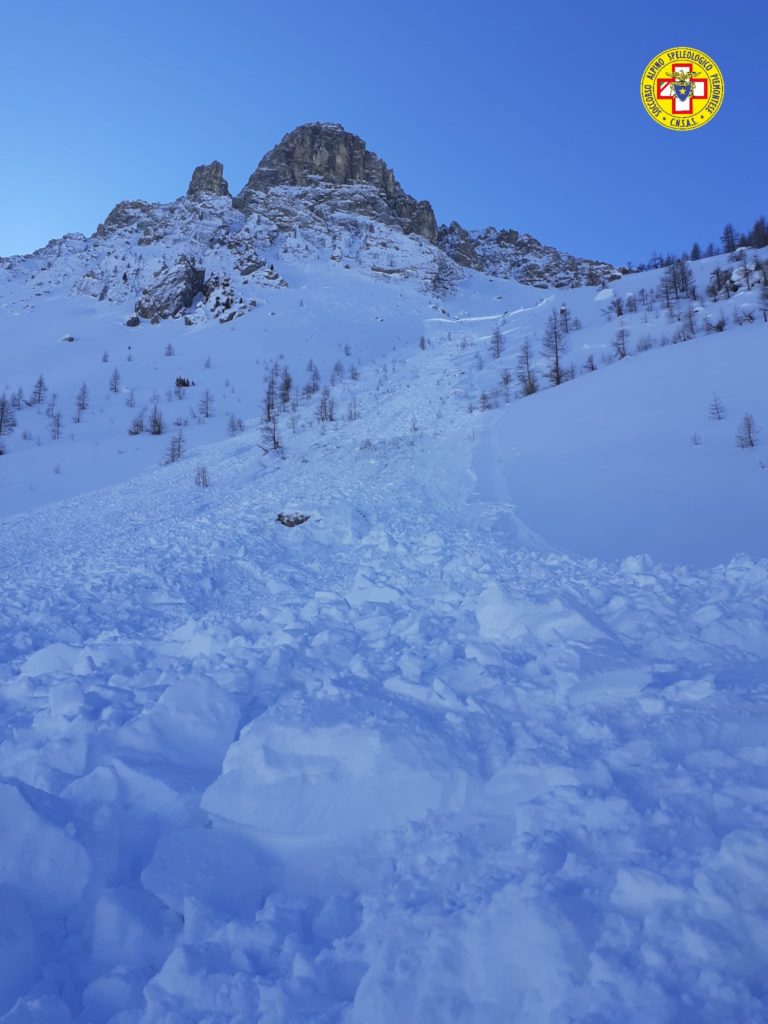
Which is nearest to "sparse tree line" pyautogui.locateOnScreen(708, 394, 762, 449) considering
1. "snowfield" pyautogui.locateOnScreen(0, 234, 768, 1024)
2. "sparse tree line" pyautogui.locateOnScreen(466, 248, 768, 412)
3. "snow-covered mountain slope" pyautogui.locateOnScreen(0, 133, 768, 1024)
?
"snow-covered mountain slope" pyautogui.locateOnScreen(0, 133, 768, 1024)

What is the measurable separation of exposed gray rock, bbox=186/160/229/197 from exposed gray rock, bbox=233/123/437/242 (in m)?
3.36

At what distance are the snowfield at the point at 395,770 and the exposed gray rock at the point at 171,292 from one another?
41474 mm

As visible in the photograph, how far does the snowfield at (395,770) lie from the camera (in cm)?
160

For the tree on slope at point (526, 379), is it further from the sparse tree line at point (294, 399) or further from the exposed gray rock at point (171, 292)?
the exposed gray rock at point (171, 292)

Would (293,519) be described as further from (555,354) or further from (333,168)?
(333,168)

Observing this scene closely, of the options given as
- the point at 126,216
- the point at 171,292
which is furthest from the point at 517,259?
the point at 171,292

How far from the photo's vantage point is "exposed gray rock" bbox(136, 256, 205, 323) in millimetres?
42281

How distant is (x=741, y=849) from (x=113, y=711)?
3.35m

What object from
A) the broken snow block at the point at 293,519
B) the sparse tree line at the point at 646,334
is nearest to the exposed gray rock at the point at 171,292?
the sparse tree line at the point at 646,334

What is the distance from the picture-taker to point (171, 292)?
4294cm

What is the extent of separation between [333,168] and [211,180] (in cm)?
1918

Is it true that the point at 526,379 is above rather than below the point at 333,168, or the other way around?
below

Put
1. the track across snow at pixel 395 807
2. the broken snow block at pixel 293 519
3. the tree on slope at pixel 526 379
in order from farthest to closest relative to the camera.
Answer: the tree on slope at pixel 526 379, the broken snow block at pixel 293 519, the track across snow at pixel 395 807

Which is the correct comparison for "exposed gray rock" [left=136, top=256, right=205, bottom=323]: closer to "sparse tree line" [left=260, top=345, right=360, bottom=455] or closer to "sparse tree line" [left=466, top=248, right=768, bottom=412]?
"sparse tree line" [left=260, top=345, right=360, bottom=455]
